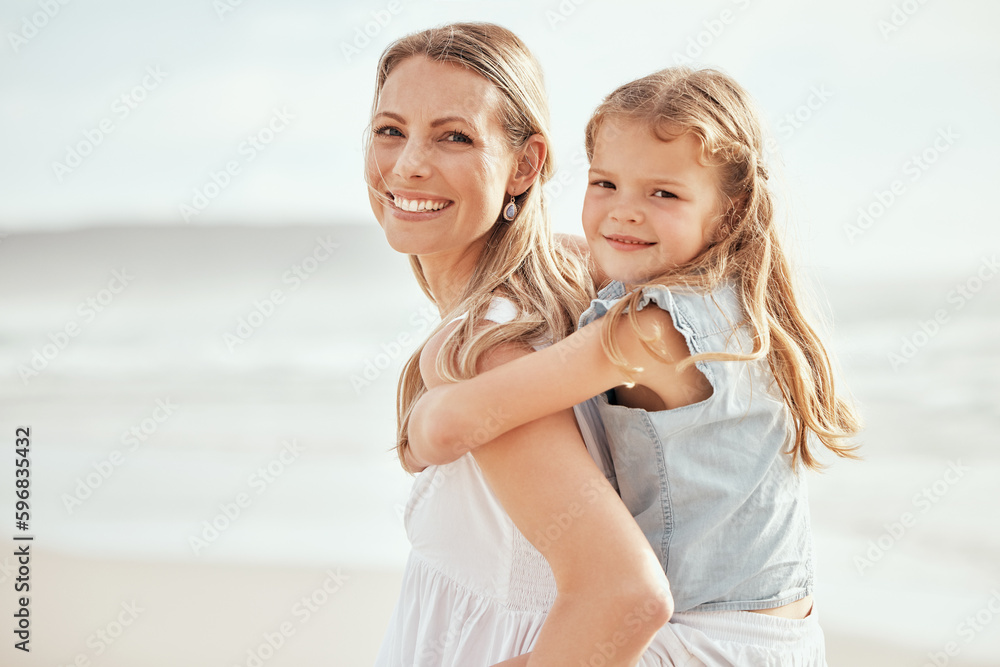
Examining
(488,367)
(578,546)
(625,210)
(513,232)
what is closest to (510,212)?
(513,232)

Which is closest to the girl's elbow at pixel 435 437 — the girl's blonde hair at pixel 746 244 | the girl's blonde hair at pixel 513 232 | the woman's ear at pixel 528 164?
the girl's blonde hair at pixel 513 232

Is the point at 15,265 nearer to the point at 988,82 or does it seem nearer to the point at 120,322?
the point at 120,322

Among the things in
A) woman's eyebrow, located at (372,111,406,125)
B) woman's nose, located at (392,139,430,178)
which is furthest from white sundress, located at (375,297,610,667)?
woman's eyebrow, located at (372,111,406,125)

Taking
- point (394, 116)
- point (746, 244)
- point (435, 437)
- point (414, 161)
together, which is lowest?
point (435, 437)

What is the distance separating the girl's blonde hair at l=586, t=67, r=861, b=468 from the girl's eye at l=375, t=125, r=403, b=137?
1.35 ft

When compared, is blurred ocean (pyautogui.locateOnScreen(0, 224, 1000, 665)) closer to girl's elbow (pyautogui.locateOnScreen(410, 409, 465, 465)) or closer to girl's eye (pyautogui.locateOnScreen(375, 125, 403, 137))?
girl's elbow (pyautogui.locateOnScreen(410, 409, 465, 465))

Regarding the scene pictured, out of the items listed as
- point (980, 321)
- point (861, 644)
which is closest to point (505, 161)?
point (861, 644)

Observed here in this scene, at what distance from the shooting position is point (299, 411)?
7.66 meters

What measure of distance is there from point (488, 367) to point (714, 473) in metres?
0.36

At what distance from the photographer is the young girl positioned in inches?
45.8

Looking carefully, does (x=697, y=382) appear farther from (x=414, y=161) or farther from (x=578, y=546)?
(x=414, y=161)

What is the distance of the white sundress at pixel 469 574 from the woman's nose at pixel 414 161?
319mm

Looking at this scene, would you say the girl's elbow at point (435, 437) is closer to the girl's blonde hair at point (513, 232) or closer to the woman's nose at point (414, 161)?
the girl's blonde hair at point (513, 232)

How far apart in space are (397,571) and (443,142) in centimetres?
309
